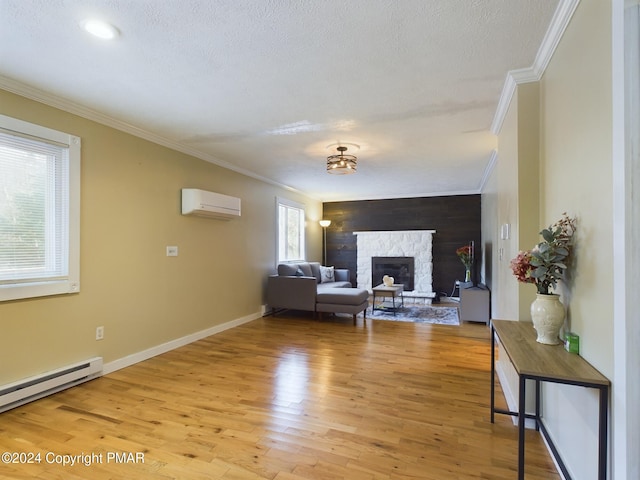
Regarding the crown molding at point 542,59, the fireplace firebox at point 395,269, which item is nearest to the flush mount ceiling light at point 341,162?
the crown molding at point 542,59

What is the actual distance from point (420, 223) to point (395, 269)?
1204mm

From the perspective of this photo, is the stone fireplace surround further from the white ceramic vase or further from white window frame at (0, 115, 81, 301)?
white window frame at (0, 115, 81, 301)

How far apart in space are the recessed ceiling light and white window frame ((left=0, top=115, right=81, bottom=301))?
3.98ft

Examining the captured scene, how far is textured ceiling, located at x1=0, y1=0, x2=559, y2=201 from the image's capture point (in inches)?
66.6

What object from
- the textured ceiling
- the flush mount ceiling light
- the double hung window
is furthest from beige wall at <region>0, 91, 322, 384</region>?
the flush mount ceiling light

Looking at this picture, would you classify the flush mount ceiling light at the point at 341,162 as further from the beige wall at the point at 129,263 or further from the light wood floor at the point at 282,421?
the light wood floor at the point at 282,421

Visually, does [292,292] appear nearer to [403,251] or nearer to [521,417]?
[403,251]

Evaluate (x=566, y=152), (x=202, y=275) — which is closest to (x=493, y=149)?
(x=566, y=152)

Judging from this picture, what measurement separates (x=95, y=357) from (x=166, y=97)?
93.5 inches

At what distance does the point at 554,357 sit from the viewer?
1492 mm

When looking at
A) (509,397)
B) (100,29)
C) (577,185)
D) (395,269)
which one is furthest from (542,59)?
(395,269)

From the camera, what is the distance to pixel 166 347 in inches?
146

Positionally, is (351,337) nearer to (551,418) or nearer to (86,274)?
(551,418)

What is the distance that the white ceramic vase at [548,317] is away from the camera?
5.34 feet
